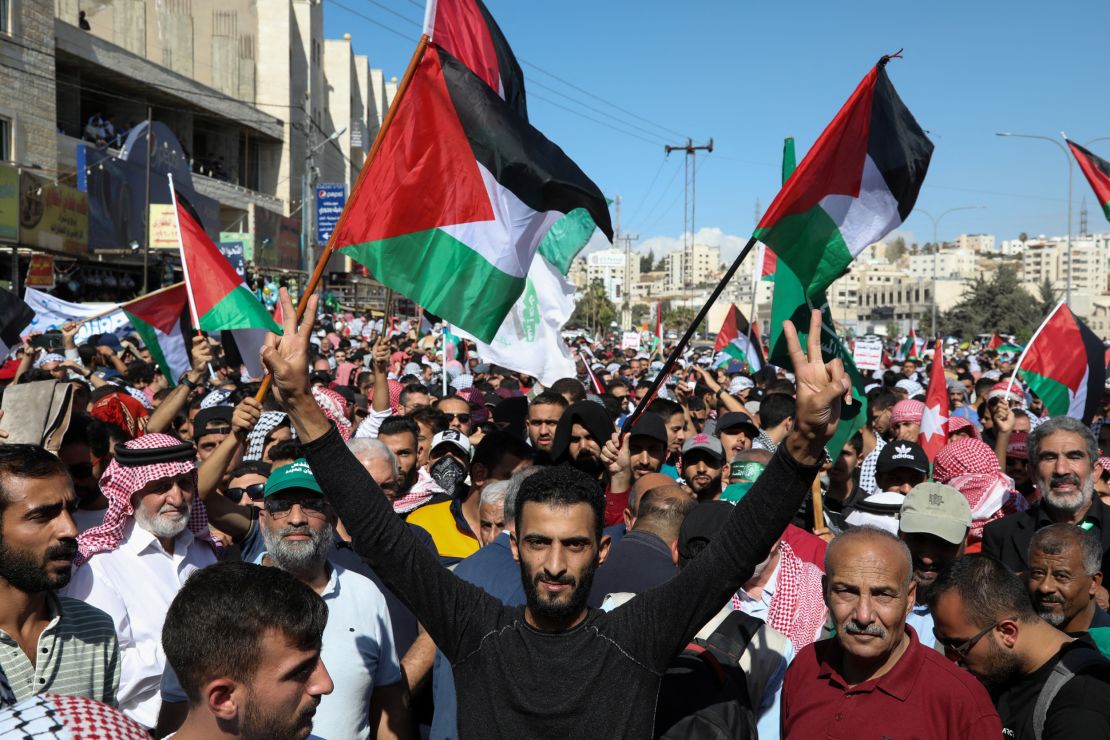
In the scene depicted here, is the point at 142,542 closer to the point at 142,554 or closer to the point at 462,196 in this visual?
the point at 142,554

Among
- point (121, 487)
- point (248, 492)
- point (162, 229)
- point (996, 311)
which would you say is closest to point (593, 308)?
point (996, 311)

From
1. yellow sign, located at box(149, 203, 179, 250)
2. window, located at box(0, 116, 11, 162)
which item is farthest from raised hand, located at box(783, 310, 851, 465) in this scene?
window, located at box(0, 116, 11, 162)

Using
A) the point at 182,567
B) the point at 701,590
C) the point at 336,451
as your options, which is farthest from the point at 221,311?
the point at 701,590

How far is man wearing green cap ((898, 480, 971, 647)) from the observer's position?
167 inches

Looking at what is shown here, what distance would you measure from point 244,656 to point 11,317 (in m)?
6.64

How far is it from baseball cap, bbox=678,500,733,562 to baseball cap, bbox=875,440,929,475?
108 inches

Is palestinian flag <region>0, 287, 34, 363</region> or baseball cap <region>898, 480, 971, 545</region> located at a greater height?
palestinian flag <region>0, 287, 34, 363</region>

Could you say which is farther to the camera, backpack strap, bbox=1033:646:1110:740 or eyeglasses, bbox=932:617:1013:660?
eyeglasses, bbox=932:617:1013:660

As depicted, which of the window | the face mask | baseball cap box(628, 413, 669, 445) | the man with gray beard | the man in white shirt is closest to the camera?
the man with gray beard

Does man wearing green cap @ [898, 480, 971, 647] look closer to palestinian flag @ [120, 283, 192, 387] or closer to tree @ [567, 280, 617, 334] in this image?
palestinian flag @ [120, 283, 192, 387]

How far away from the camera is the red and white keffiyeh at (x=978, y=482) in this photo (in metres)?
5.88

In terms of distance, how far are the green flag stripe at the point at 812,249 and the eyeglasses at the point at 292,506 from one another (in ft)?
8.70

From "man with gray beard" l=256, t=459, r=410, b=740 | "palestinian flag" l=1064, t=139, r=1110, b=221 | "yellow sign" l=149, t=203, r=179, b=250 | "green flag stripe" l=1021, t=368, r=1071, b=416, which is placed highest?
"yellow sign" l=149, t=203, r=179, b=250

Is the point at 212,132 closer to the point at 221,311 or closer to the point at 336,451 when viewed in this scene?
the point at 221,311
